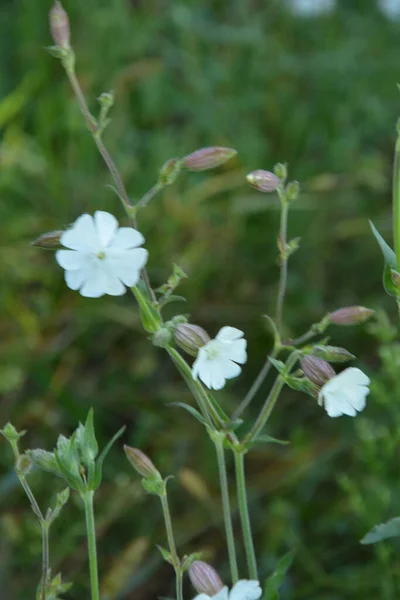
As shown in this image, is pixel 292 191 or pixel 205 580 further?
pixel 292 191

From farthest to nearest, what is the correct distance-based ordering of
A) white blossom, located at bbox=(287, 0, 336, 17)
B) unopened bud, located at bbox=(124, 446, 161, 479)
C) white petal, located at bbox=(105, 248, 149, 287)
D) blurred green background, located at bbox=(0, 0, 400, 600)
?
white blossom, located at bbox=(287, 0, 336, 17) → blurred green background, located at bbox=(0, 0, 400, 600) → unopened bud, located at bbox=(124, 446, 161, 479) → white petal, located at bbox=(105, 248, 149, 287)

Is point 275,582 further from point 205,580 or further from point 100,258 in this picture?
point 100,258

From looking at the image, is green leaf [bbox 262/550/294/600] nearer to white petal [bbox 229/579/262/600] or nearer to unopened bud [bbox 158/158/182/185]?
white petal [bbox 229/579/262/600]

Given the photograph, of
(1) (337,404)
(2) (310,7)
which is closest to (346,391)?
(1) (337,404)

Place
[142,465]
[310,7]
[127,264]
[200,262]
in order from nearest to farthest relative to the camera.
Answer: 1. [127,264]
2. [142,465]
3. [200,262]
4. [310,7]

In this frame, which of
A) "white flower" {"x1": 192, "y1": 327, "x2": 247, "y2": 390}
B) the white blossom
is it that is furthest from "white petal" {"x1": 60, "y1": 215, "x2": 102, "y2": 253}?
the white blossom

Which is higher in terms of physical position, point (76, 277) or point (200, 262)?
point (76, 277)
